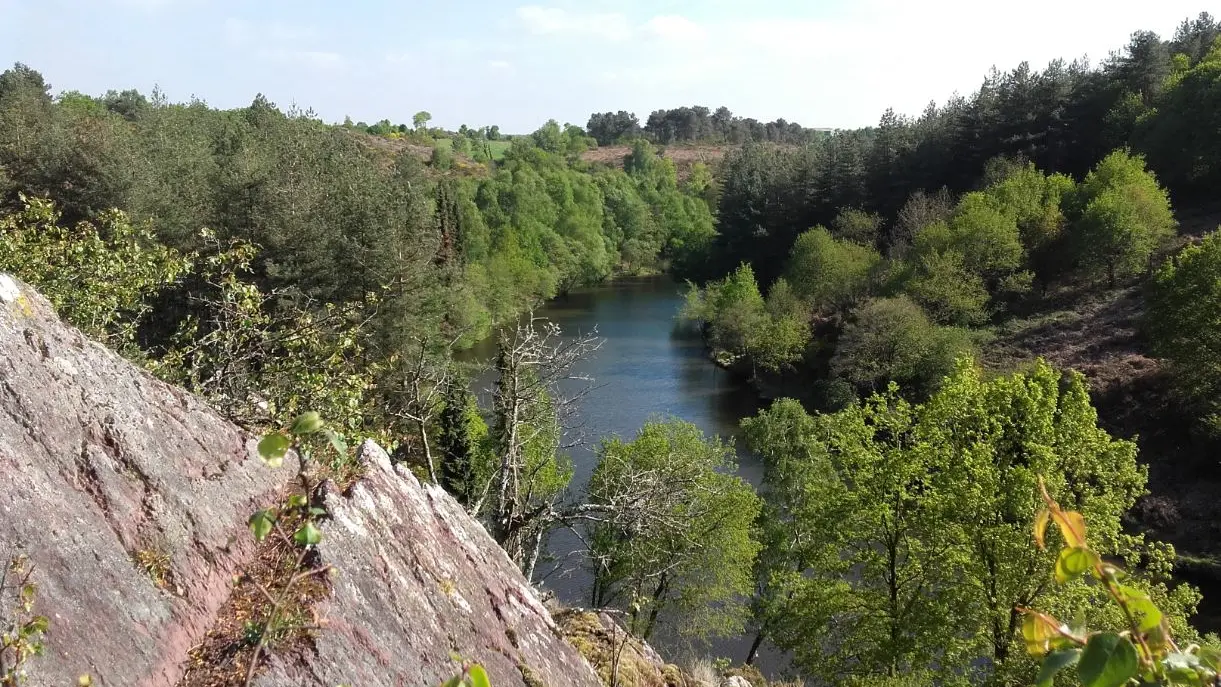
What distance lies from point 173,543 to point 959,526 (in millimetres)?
14621

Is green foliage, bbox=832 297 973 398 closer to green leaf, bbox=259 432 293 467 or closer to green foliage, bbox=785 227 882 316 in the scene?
green foliage, bbox=785 227 882 316

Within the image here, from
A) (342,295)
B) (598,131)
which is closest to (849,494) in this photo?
(342,295)

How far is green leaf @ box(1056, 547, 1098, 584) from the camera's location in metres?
1.42

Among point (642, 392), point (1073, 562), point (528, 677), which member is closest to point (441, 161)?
point (642, 392)

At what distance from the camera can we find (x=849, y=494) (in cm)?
1852

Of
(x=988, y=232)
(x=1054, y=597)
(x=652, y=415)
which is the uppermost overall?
(x=988, y=232)

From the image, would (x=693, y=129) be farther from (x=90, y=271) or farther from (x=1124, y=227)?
(x=90, y=271)

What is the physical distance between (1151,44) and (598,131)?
489 ft

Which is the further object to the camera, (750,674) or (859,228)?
(859,228)

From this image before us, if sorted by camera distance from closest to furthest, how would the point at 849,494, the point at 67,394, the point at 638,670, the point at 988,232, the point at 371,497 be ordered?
1. the point at 67,394
2. the point at 371,497
3. the point at 638,670
4. the point at 849,494
5. the point at 988,232

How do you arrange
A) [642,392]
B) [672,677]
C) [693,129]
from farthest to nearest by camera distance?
[693,129], [642,392], [672,677]

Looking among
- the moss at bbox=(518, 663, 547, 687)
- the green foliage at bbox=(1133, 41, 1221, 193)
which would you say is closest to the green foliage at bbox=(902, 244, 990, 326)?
the green foliage at bbox=(1133, 41, 1221, 193)

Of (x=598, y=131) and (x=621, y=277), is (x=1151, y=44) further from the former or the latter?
(x=598, y=131)

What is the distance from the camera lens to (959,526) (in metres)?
16.1
